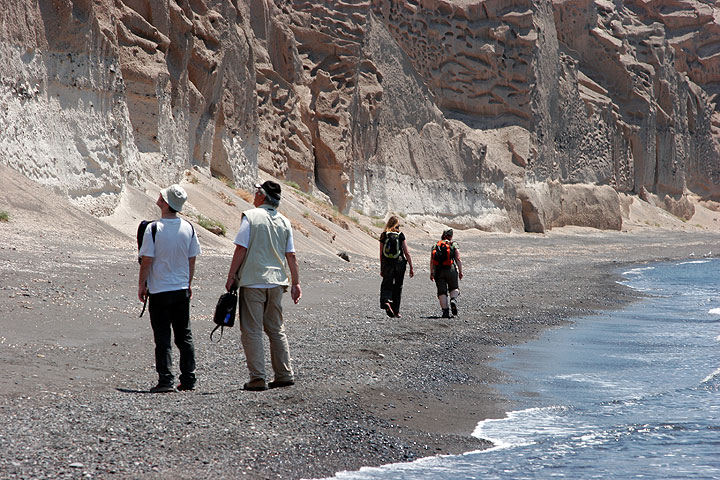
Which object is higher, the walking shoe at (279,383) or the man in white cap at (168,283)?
the man in white cap at (168,283)

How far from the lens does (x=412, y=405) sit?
6289 mm

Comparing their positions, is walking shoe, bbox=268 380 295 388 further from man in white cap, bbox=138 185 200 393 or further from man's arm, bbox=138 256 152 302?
man's arm, bbox=138 256 152 302

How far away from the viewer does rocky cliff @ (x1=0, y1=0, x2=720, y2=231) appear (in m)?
16.0

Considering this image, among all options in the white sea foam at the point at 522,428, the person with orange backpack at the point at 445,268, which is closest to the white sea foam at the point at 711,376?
the white sea foam at the point at 522,428

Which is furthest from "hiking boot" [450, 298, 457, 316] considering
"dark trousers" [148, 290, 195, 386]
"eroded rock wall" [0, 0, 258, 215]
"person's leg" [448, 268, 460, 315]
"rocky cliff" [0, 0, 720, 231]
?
"rocky cliff" [0, 0, 720, 231]

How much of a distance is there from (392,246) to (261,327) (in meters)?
4.99

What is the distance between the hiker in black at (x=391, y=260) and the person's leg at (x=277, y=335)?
4.74 meters

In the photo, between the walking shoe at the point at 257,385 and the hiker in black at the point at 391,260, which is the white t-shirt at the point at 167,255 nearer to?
the walking shoe at the point at 257,385

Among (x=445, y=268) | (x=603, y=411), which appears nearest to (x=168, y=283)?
(x=603, y=411)

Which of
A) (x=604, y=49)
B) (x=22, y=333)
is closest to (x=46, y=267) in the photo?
(x=22, y=333)

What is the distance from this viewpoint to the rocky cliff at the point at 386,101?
1603 centimetres

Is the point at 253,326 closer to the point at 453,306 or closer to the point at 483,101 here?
the point at 453,306

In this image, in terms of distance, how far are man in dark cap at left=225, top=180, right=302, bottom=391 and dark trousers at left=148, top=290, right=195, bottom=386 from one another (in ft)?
1.27

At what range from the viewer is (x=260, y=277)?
5914mm
